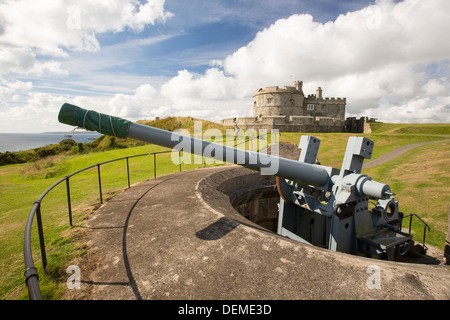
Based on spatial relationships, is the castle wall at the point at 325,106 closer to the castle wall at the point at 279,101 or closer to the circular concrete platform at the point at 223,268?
the castle wall at the point at 279,101

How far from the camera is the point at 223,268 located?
9.50 feet

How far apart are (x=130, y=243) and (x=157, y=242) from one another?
42cm

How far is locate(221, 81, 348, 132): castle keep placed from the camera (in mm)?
28453

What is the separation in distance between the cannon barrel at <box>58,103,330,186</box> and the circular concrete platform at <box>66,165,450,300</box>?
1143 millimetres

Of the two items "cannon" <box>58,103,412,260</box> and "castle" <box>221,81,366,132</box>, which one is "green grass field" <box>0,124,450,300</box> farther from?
"castle" <box>221,81,366,132</box>

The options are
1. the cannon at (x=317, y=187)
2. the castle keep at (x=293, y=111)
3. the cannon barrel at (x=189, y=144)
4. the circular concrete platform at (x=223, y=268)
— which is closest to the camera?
the circular concrete platform at (x=223, y=268)

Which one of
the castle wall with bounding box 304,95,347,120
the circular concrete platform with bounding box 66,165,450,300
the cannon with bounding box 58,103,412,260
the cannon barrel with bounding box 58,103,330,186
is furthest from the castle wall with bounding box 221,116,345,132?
the circular concrete platform with bounding box 66,165,450,300

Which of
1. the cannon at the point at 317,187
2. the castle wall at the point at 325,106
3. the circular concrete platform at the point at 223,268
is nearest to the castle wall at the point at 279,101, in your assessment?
the castle wall at the point at 325,106

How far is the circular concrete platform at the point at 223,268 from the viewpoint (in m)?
2.51

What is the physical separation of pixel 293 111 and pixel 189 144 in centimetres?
3866
